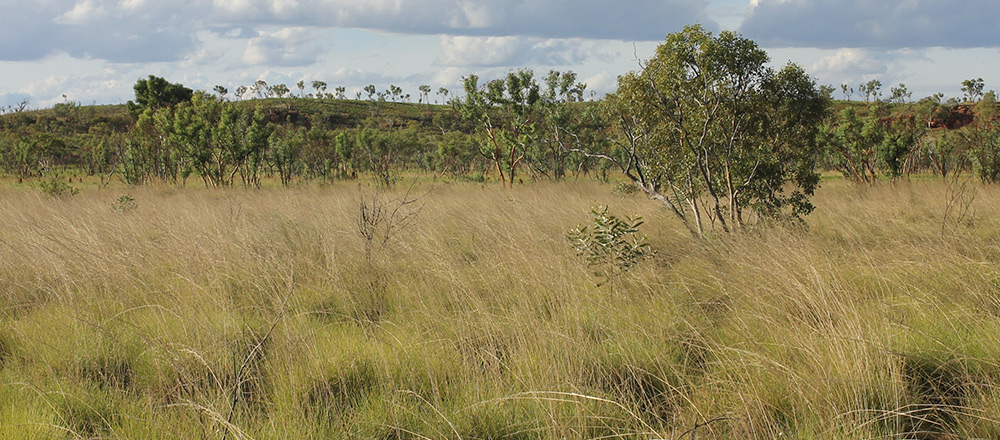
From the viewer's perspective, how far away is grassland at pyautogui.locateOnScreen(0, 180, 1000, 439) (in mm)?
2957

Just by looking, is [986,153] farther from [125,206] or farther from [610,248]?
[125,206]

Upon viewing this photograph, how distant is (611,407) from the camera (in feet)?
10.1

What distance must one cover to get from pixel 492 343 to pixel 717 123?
4.61 metres

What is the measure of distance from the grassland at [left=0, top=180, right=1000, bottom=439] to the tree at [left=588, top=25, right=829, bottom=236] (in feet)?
4.81

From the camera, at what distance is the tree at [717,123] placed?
6.96 metres

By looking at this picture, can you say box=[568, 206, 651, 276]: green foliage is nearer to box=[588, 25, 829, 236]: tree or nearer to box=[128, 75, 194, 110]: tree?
box=[588, 25, 829, 236]: tree

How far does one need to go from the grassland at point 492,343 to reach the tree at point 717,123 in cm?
146

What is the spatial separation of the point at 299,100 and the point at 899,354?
115m

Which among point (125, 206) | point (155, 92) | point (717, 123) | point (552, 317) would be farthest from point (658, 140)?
point (155, 92)

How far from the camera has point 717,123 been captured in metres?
7.15

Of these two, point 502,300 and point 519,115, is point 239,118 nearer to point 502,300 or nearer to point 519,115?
point 519,115

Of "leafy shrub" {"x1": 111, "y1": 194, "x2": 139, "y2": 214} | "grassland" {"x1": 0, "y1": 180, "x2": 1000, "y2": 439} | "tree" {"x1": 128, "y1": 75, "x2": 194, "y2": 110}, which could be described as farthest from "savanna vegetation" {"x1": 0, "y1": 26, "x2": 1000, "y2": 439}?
"tree" {"x1": 128, "y1": 75, "x2": 194, "y2": 110}

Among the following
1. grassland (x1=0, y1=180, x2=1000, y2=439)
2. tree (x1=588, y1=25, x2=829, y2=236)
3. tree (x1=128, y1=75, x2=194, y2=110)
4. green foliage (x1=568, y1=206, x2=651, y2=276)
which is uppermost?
tree (x1=128, y1=75, x2=194, y2=110)

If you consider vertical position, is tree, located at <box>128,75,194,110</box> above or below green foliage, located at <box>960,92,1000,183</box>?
above
